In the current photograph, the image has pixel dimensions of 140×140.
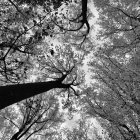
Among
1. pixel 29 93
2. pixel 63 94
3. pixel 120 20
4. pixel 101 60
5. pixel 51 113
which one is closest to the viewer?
pixel 29 93

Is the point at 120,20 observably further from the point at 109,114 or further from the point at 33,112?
the point at 33,112

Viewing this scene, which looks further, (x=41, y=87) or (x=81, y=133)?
(x=81, y=133)

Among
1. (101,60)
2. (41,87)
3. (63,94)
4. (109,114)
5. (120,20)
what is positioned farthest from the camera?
(63,94)

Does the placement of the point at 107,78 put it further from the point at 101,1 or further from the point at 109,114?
the point at 101,1

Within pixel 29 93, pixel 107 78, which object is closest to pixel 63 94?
pixel 107 78

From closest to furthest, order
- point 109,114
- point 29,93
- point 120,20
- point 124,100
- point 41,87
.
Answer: point 29,93 < point 41,87 < point 124,100 < point 109,114 < point 120,20

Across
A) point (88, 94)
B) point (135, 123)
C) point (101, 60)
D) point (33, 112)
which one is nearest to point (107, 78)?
point (101, 60)

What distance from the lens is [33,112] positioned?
945 centimetres

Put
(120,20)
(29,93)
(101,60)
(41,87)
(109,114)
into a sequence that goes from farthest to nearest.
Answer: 1. (101,60)
2. (120,20)
3. (109,114)
4. (41,87)
5. (29,93)

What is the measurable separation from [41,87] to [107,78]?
173 inches

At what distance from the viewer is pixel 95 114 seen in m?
8.57

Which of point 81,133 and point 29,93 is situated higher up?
point 81,133

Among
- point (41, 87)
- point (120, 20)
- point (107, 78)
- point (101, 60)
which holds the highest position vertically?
point (120, 20)

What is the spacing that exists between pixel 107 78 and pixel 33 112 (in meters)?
4.80
